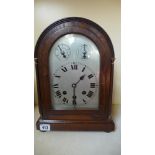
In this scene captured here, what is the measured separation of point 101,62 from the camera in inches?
27.4

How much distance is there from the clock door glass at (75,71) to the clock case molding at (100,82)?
0.02m

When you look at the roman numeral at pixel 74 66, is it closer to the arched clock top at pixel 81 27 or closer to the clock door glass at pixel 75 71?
the clock door glass at pixel 75 71

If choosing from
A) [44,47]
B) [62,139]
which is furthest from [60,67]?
[62,139]

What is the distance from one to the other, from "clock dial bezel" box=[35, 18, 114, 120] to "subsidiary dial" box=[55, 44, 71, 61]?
0.10 ft

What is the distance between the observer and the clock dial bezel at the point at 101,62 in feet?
2.22

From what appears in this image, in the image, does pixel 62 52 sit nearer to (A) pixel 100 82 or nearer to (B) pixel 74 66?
(B) pixel 74 66

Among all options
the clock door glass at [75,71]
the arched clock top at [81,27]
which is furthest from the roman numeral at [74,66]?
the arched clock top at [81,27]

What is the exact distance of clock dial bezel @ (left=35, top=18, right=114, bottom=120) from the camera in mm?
678

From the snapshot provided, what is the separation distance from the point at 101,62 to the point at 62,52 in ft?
0.47

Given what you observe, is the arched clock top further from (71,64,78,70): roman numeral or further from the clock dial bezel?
(71,64,78,70): roman numeral
